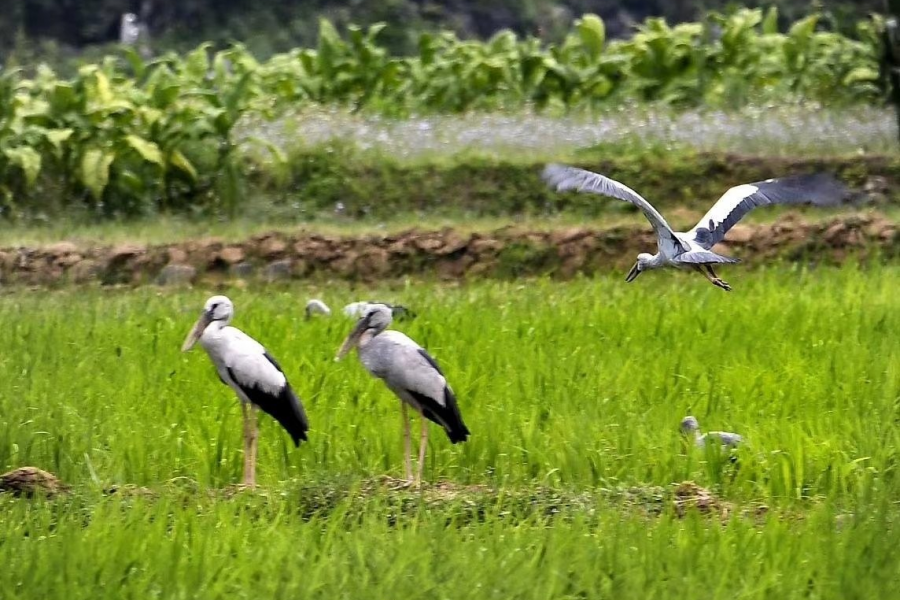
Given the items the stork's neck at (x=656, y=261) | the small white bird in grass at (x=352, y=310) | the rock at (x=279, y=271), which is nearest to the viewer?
the stork's neck at (x=656, y=261)

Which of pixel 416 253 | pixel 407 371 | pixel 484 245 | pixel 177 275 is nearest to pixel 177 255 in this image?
pixel 177 275

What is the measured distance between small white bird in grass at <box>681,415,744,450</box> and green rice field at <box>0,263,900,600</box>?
0.05 m

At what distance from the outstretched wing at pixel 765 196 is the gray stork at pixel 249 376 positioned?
1.26m

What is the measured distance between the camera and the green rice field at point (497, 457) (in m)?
3.77

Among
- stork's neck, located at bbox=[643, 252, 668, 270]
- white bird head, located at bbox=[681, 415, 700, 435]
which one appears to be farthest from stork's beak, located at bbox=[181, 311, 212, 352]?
white bird head, located at bbox=[681, 415, 700, 435]

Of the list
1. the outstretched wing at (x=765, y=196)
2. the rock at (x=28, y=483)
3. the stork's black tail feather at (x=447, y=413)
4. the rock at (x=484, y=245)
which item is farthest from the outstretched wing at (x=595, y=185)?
the rock at (x=484, y=245)

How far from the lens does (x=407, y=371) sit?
14.8 feet

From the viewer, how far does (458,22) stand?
2064 cm

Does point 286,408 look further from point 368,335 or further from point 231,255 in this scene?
point 231,255

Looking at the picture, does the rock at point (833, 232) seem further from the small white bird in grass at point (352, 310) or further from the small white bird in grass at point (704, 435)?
the small white bird in grass at point (704, 435)

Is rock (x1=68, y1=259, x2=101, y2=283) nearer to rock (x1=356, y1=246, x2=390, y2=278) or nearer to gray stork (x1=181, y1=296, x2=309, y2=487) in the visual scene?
rock (x1=356, y1=246, x2=390, y2=278)

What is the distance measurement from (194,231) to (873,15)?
5227 mm

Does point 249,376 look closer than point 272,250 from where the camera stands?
Yes

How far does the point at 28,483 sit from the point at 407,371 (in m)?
1.13
